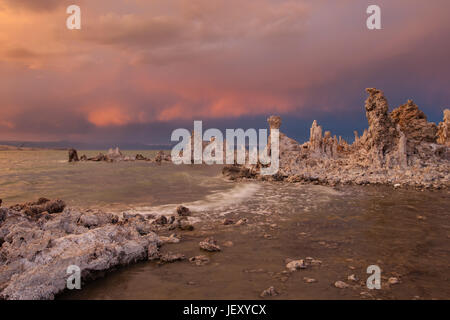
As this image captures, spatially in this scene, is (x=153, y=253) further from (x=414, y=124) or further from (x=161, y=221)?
(x=414, y=124)

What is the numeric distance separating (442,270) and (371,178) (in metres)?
17.1

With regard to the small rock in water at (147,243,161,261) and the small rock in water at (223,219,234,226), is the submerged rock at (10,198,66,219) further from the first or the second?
the small rock in water at (223,219,234,226)

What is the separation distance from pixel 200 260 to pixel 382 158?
920 inches

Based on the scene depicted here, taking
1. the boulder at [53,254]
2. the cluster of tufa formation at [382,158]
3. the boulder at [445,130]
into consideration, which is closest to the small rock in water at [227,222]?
the boulder at [53,254]

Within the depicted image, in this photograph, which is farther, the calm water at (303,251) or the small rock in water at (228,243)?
the small rock in water at (228,243)

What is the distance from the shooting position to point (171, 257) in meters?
6.61

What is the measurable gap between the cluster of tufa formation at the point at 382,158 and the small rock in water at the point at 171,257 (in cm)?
1779

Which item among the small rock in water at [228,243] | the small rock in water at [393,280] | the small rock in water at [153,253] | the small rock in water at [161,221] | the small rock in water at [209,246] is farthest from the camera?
the small rock in water at [161,221]

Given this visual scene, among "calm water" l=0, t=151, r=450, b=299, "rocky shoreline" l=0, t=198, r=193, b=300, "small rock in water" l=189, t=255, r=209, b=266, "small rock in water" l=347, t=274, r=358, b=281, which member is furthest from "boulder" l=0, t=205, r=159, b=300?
"small rock in water" l=347, t=274, r=358, b=281

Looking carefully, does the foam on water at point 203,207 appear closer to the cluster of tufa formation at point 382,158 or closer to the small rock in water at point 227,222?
the small rock in water at point 227,222

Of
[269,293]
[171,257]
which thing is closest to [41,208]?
[171,257]

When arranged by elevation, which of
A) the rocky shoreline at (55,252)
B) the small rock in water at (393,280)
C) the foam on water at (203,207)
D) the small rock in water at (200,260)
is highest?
the rocky shoreline at (55,252)

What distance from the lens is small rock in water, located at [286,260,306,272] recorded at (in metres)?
5.97

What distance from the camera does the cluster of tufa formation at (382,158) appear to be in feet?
69.4
